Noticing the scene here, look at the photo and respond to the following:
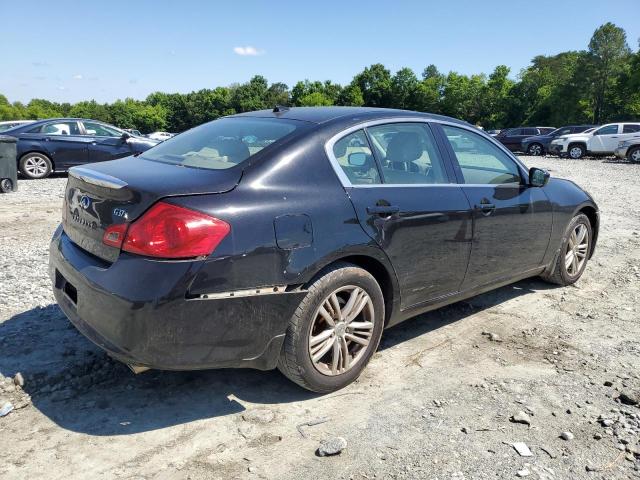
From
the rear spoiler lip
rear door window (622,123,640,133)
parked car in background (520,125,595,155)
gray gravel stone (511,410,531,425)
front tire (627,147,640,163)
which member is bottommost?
gray gravel stone (511,410,531,425)

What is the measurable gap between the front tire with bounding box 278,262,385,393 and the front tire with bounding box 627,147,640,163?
80.5 ft

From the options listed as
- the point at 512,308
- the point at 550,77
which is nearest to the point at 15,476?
the point at 512,308

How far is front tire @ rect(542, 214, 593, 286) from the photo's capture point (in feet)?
16.4

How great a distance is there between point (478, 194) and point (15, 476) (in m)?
3.29

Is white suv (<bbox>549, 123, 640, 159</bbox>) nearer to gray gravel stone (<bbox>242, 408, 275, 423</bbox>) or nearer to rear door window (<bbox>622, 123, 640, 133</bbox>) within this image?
rear door window (<bbox>622, 123, 640, 133</bbox>)

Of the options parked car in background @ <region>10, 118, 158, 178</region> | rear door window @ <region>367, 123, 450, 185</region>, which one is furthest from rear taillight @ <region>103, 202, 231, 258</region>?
parked car in background @ <region>10, 118, 158, 178</region>

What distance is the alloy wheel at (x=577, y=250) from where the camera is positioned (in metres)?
5.11

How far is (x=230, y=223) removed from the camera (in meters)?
2.52

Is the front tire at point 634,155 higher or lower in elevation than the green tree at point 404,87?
lower

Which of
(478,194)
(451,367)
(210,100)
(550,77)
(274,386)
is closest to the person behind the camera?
(274,386)

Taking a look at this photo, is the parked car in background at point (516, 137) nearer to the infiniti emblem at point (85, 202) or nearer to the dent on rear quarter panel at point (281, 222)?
the dent on rear quarter panel at point (281, 222)

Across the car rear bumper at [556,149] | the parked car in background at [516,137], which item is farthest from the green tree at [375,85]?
the car rear bumper at [556,149]

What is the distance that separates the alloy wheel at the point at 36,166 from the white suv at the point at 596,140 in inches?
950

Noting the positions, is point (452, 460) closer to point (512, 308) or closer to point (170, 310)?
point (170, 310)
